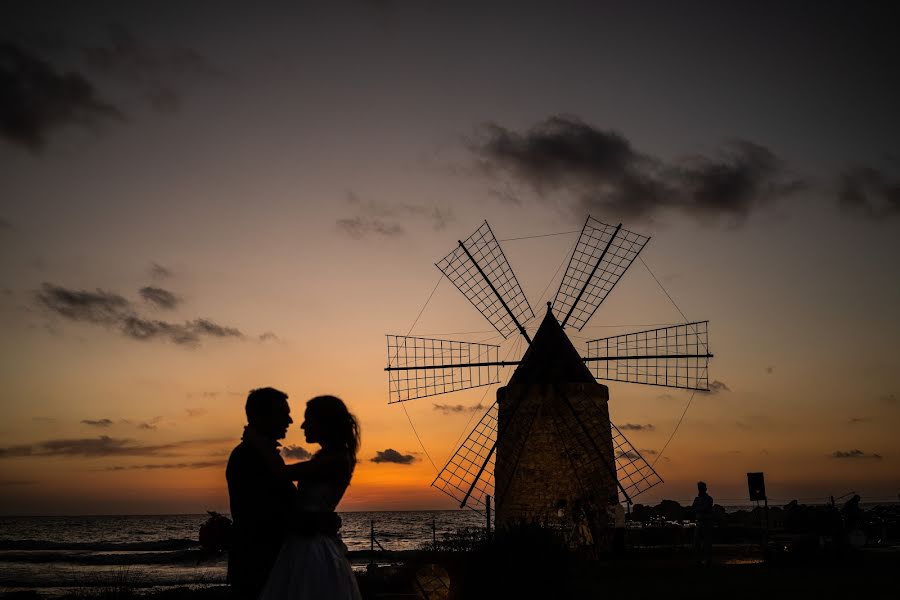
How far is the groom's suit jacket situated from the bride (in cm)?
6

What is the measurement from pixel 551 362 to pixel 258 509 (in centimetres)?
1296

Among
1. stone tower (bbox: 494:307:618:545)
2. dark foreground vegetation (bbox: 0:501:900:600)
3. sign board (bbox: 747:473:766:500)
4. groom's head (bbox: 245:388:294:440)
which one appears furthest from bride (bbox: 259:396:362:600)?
stone tower (bbox: 494:307:618:545)

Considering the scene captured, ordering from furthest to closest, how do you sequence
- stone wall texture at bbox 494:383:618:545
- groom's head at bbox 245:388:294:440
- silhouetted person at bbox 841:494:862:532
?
stone wall texture at bbox 494:383:618:545, silhouetted person at bbox 841:494:862:532, groom's head at bbox 245:388:294:440

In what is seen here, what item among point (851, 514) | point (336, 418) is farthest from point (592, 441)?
point (336, 418)

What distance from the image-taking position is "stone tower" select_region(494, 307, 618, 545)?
603 inches

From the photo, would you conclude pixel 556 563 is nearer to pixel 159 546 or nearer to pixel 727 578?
pixel 727 578

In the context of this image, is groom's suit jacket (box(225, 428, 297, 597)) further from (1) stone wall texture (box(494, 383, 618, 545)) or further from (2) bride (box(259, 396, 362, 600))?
(1) stone wall texture (box(494, 383, 618, 545))

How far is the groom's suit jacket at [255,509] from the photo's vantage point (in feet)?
11.2

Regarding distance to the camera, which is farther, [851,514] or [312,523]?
[851,514]

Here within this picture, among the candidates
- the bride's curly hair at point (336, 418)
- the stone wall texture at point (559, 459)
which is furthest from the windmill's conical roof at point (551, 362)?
the bride's curly hair at point (336, 418)

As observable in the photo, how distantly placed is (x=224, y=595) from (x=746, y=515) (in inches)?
1085

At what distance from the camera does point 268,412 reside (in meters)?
3.58

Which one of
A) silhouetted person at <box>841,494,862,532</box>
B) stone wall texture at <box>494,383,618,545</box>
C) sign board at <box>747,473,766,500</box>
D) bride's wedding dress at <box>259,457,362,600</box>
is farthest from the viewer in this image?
stone wall texture at <box>494,383,618,545</box>

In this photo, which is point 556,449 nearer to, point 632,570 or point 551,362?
point 551,362
